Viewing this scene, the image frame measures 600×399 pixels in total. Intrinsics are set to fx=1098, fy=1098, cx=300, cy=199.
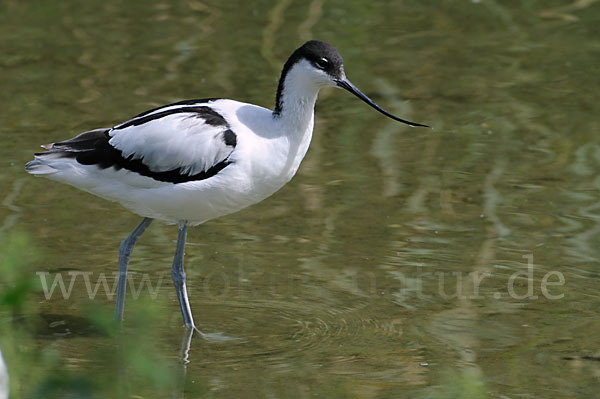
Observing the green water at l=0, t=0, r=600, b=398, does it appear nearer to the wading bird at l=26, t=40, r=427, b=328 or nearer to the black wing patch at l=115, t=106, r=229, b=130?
the wading bird at l=26, t=40, r=427, b=328

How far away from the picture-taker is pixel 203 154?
17.6 ft

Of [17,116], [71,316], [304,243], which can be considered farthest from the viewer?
[17,116]

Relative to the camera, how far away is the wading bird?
534 centimetres

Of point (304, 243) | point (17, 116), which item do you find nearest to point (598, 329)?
point (304, 243)

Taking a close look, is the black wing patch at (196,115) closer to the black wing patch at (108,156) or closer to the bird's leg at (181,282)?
the black wing patch at (108,156)

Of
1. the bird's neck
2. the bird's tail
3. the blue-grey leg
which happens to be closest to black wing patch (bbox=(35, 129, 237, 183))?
the bird's tail

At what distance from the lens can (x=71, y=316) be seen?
5762 millimetres

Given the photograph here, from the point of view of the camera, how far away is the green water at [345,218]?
198 inches

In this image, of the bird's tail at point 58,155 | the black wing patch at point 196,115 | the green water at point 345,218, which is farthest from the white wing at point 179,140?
the green water at point 345,218

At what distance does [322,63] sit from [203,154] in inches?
29.2

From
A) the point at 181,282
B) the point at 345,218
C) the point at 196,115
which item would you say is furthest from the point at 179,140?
the point at 345,218

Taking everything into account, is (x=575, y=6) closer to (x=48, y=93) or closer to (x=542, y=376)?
(x=48, y=93)

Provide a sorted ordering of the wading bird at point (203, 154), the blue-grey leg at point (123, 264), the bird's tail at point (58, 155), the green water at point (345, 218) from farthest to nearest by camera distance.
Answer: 1. the blue-grey leg at point (123, 264)
2. the bird's tail at point (58, 155)
3. the wading bird at point (203, 154)
4. the green water at point (345, 218)

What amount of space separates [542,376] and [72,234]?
121 inches
